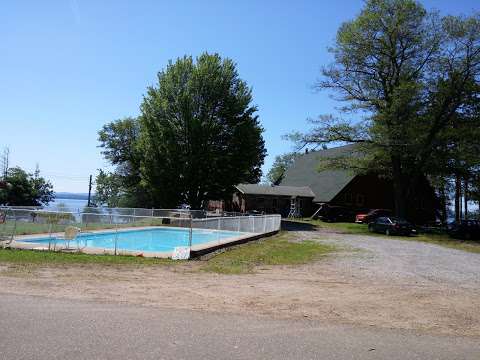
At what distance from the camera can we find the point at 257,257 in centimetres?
1712

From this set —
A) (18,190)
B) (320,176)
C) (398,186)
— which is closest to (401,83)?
(398,186)

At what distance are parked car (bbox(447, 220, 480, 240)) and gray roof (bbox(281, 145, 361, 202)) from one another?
12.8 meters

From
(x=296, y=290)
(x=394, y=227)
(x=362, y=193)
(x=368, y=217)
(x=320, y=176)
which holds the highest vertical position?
(x=320, y=176)

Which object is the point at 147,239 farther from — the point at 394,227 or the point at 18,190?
the point at 18,190

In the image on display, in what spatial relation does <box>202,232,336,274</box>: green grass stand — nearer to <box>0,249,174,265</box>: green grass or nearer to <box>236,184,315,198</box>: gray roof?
<box>0,249,174,265</box>: green grass

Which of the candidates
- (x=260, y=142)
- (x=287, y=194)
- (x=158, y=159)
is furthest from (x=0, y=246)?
(x=287, y=194)

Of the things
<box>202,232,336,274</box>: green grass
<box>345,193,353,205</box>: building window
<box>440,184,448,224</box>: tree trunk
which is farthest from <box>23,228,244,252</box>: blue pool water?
<box>440,184,448,224</box>: tree trunk

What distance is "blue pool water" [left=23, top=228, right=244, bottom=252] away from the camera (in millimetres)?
19422

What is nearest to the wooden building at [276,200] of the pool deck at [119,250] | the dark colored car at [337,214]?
the dark colored car at [337,214]

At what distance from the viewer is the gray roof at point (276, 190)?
5353 centimetres

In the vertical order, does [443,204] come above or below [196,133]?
below

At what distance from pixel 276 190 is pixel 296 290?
4464 centimetres

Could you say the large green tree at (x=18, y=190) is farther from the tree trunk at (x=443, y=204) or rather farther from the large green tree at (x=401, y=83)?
the tree trunk at (x=443, y=204)

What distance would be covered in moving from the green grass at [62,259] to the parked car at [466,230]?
2692 cm
